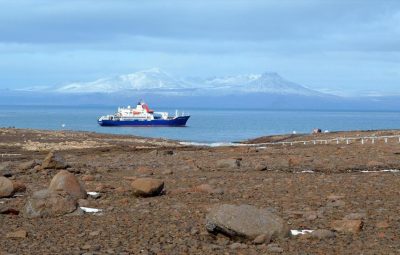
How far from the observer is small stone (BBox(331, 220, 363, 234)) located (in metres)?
10.0

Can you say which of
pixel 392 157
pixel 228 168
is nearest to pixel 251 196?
pixel 228 168

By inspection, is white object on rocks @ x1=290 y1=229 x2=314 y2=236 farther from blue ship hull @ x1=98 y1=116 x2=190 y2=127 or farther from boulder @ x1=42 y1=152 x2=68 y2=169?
blue ship hull @ x1=98 y1=116 x2=190 y2=127

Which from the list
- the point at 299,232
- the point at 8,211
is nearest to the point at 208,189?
the point at 8,211

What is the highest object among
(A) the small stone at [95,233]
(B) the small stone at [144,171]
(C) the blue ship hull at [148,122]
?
(A) the small stone at [95,233]

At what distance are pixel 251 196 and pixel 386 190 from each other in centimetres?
291

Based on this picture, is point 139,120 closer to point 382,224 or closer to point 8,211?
point 8,211

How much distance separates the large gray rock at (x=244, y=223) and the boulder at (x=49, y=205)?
3.08 meters

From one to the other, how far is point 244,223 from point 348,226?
1792mm

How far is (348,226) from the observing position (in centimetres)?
1009

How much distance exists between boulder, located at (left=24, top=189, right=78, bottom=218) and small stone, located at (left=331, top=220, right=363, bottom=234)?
4297 millimetres

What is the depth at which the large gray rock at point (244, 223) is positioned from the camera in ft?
30.1

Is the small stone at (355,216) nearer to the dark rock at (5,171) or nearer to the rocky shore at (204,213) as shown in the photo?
the rocky shore at (204,213)

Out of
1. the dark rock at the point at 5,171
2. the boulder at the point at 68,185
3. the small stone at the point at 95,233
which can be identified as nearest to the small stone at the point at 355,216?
the small stone at the point at 95,233

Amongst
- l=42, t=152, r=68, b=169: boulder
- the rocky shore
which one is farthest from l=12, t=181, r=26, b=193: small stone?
l=42, t=152, r=68, b=169: boulder
